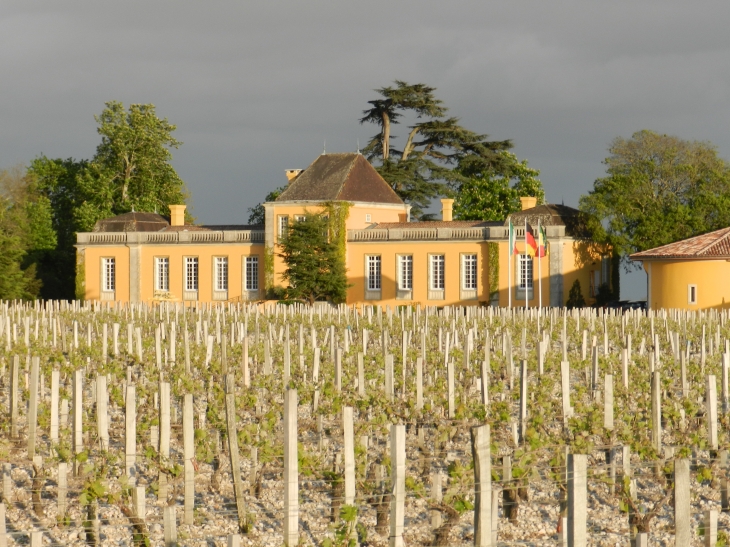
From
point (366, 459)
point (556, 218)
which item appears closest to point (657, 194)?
point (556, 218)

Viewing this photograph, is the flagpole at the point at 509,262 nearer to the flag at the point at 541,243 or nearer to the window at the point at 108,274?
the flag at the point at 541,243

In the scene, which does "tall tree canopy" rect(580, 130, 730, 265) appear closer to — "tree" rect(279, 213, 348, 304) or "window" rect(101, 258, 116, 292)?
"tree" rect(279, 213, 348, 304)

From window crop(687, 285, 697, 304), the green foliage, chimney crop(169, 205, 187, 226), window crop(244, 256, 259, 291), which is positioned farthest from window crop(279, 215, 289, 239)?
window crop(687, 285, 697, 304)

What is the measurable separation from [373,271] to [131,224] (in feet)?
39.3

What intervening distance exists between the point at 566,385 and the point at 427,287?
3393 centimetres

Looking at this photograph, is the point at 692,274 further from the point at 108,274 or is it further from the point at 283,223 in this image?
the point at 108,274

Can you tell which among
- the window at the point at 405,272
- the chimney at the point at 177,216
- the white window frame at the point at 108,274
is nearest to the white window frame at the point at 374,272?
the window at the point at 405,272

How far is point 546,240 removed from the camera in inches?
1834

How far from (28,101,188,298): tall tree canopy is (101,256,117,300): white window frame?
6035 millimetres

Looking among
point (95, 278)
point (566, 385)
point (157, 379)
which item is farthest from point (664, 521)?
point (95, 278)

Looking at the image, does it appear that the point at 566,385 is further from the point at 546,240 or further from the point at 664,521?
the point at 546,240

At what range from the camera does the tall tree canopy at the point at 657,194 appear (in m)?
46.9

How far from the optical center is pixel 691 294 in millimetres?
41000

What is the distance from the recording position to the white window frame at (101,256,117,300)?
54.5 m
